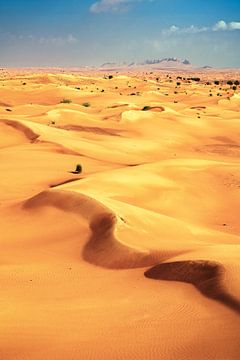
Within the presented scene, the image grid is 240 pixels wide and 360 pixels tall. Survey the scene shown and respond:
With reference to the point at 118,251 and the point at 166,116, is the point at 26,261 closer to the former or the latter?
the point at 118,251

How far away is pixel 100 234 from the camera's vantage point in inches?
408

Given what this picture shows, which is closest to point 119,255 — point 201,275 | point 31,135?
point 201,275

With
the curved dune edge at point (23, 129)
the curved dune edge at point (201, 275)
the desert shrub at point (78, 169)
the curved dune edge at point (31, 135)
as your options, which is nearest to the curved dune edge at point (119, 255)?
the curved dune edge at point (201, 275)

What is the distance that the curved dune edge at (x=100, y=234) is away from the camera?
28.8 ft

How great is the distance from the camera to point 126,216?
11.1m

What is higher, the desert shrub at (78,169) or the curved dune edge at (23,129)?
the curved dune edge at (23,129)

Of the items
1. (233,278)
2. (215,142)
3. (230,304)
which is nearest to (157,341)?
(230,304)

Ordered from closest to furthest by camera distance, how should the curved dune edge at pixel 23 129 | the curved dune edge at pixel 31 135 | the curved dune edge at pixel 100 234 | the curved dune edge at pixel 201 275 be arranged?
the curved dune edge at pixel 201 275
the curved dune edge at pixel 100 234
the curved dune edge at pixel 31 135
the curved dune edge at pixel 23 129

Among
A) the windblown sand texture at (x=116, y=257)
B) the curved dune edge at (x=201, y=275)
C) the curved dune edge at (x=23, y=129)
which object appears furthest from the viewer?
the curved dune edge at (x=23, y=129)

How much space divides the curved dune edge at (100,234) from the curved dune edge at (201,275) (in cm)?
59

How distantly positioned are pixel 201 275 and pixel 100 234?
3486 millimetres

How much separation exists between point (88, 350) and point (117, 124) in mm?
29705

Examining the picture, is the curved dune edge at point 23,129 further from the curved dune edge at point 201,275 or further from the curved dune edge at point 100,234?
the curved dune edge at point 201,275

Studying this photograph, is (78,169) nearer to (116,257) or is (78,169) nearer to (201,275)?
(116,257)
